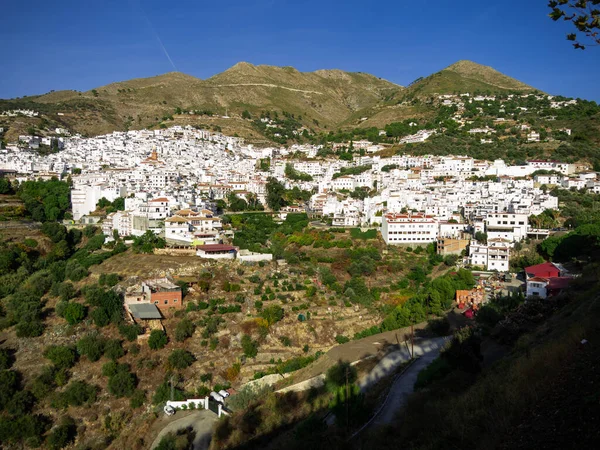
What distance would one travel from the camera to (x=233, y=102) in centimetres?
8512

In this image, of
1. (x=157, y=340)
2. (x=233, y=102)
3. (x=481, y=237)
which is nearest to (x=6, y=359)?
(x=157, y=340)

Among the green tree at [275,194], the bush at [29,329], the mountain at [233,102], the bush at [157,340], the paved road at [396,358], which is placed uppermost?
the mountain at [233,102]

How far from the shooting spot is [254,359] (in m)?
19.0

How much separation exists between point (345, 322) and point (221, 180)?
83.4 ft

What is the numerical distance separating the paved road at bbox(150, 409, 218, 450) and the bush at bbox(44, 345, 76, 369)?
574 centimetres

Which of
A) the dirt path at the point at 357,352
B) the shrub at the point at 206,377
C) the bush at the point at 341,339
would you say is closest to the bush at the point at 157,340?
the shrub at the point at 206,377

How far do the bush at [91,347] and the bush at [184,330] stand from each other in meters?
2.85

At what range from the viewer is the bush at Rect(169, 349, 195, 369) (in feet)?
58.5

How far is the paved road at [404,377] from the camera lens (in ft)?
32.5

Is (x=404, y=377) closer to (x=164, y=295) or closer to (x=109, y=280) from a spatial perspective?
(x=164, y=295)

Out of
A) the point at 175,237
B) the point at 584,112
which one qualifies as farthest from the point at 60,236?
the point at 584,112

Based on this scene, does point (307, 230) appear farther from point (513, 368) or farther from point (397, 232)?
point (513, 368)

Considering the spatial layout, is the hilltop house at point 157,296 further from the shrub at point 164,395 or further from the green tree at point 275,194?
the green tree at point 275,194

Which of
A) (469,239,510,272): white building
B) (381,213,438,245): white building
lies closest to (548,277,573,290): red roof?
(469,239,510,272): white building
